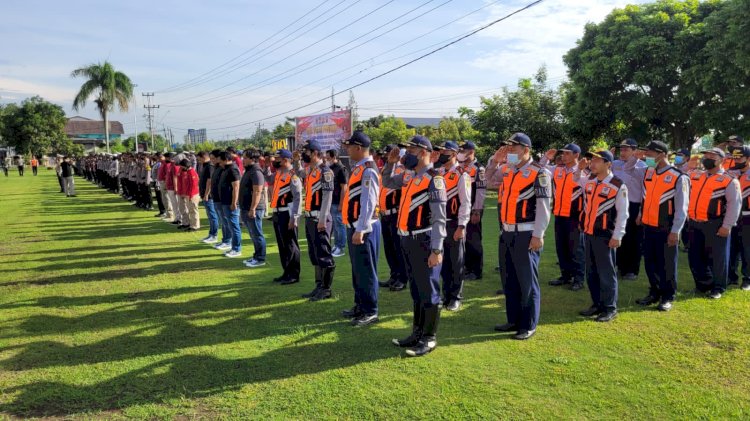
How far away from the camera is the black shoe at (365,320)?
5461mm

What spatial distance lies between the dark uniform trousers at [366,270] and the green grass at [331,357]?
287mm

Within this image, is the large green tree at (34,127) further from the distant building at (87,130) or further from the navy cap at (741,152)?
the navy cap at (741,152)

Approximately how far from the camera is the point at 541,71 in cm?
2162

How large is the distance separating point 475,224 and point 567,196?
1.36m

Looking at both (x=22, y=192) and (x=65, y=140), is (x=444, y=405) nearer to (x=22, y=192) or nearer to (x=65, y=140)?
(x=22, y=192)

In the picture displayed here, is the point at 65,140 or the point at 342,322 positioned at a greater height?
the point at 65,140

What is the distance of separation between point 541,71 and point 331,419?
69.3 feet

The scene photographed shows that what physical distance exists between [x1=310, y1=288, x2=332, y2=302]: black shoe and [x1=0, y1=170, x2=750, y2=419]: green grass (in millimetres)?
205

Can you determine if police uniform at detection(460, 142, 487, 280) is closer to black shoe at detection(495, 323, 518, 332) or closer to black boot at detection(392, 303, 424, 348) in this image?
black shoe at detection(495, 323, 518, 332)

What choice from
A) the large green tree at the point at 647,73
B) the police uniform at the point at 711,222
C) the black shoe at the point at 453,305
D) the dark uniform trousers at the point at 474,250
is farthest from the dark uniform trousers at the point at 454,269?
the large green tree at the point at 647,73

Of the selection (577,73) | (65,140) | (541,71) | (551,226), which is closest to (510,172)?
(551,226)

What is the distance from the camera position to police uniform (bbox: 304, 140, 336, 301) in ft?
20.5

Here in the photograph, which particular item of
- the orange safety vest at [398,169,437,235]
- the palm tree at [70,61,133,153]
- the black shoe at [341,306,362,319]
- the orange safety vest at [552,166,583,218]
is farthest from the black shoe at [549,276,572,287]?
the palm tree at [70,61,133,153]

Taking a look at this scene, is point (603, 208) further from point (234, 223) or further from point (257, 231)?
point (234, 223)
